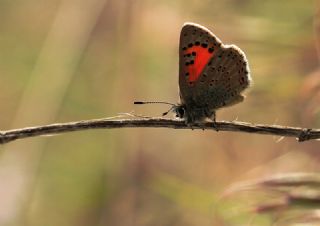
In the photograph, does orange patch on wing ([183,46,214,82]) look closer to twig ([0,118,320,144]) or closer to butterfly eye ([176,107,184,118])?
butterfly eye ([176,107,184,118])

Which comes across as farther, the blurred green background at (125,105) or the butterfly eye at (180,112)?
the blurred green background at (125,105)

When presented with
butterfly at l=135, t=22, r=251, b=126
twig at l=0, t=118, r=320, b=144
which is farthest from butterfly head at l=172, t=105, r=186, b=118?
twig at l=0, t=118, r=320, b=144

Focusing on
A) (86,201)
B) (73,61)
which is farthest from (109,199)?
(73,61)

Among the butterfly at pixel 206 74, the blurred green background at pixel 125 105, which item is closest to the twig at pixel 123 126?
the butterfly at pixel 206 74

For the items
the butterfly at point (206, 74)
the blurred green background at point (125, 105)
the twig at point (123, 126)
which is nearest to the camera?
the twig at point (123, 126)

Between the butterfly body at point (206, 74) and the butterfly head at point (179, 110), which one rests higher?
the butterfly body at point (206, 74)

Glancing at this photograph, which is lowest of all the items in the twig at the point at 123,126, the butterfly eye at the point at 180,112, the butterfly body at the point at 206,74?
the twig at the point at 123,126

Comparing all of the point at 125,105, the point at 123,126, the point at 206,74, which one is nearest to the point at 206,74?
the point at 206,74

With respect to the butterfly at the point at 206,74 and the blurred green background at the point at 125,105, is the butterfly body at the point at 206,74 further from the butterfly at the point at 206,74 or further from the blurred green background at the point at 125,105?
the blurred green background at the point at 125,105
